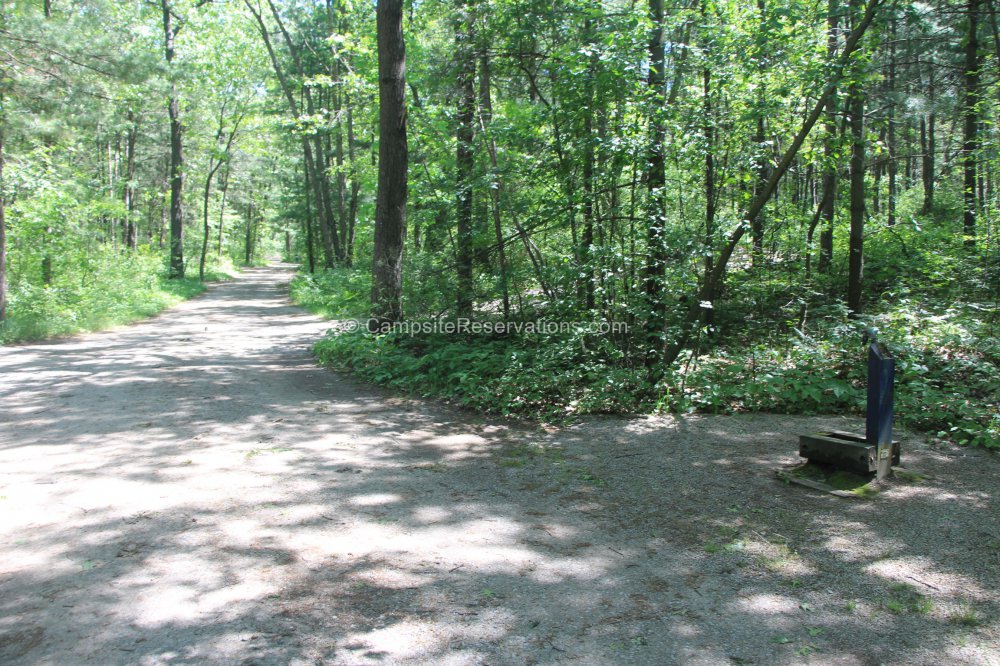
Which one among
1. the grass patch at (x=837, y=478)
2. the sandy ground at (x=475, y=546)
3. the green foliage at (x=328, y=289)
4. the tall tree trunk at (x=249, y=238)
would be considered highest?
the tall tree trunk at (x=249, y=238)

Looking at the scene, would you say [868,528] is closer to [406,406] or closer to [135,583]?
[135,583]

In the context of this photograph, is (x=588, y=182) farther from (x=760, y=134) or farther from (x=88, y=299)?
(x=88, y=299)

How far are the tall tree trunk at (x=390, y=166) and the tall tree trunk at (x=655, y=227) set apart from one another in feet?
Result: 14.4

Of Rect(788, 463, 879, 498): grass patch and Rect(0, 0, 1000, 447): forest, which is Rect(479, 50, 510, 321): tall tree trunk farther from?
Rect(788, 463, 879, 498): grass patch

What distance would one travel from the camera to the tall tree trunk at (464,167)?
9.12m

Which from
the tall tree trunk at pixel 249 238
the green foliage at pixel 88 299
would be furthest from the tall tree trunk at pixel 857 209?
the tall tree trunk at pixel 249 238

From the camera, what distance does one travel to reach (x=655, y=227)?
7.37 metres

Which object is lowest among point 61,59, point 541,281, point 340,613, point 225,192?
point 340,613

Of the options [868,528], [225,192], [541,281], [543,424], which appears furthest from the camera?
[225,192]

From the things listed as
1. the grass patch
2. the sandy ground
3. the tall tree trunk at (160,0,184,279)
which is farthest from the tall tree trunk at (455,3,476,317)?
the tall tree trunk at (160,0,184,279)

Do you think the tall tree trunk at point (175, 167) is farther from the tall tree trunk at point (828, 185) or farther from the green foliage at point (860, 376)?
the green foliage at point (860, 376)

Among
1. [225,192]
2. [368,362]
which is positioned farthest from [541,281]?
[225,192]

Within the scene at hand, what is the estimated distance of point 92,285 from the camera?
18375 mm

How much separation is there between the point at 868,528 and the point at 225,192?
49.4m
